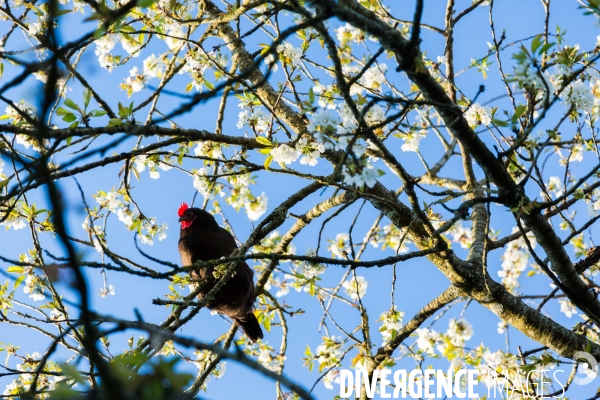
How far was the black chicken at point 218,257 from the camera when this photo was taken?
4234 mm

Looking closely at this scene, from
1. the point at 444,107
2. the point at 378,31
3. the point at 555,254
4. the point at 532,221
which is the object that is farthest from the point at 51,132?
the point at 555,254

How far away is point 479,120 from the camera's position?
140 inches

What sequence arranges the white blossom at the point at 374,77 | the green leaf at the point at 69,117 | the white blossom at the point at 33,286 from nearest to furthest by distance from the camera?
the green leaf at the point at 69,117 → the white blossom at the point at 33,286 → the white blossom at the point at 374,77

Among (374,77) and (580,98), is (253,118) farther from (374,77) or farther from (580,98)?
(580,98)

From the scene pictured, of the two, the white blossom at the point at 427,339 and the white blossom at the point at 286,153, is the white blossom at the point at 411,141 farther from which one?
the white blossom at the point at 427,339

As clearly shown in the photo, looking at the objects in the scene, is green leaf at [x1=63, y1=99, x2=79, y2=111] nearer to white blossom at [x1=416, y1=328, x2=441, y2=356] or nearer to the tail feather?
the tail feather

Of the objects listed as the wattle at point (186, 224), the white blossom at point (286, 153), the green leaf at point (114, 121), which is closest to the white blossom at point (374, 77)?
the white blossom at point (286, 153)

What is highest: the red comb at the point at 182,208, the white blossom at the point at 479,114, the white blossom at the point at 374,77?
the white blossom at the point at 374,77

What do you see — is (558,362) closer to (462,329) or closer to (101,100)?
(462,329)

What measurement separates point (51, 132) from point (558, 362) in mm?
2783

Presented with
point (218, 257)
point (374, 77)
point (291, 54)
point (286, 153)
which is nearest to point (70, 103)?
point (286, 153)

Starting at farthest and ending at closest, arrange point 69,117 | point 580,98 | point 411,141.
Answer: point 411,141 → point 580,98 → point 69,117

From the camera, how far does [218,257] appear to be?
4289mm

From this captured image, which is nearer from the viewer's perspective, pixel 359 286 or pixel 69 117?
pixel 69 117
